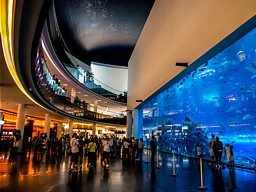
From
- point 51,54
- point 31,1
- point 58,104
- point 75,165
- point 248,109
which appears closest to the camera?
point 31,1

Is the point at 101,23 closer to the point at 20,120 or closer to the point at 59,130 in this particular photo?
the point at 20,120

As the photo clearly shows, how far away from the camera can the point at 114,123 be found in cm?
3884

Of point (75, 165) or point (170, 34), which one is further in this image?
point (170, 34)

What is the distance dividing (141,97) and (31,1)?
14647 millimetres

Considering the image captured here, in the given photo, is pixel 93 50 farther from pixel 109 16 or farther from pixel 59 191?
pixel 59 191

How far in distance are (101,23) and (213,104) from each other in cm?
1675

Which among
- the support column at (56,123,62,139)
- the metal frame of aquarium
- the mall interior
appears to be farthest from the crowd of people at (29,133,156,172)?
the support column at (56,123,62,139)

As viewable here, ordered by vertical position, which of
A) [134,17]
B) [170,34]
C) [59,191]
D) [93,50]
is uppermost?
[93,50]

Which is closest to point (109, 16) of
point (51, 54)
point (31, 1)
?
point (51, 54)

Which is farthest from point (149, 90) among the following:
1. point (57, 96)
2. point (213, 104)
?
point (57, 96)

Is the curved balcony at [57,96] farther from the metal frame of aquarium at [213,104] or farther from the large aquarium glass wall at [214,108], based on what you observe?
the large aquarium glass wall at [214,108]

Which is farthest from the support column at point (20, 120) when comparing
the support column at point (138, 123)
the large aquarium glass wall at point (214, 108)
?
the large aquarium glass wall at point (214, 108)

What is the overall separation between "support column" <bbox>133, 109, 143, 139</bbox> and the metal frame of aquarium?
24 centimetres

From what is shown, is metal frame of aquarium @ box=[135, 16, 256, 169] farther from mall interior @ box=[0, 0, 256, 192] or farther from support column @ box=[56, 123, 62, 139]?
support column @ box=[56, 123, 62, 139]
